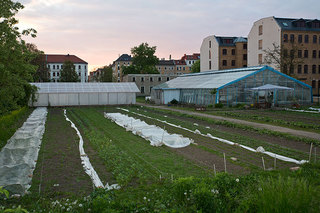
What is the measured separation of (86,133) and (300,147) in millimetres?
12065

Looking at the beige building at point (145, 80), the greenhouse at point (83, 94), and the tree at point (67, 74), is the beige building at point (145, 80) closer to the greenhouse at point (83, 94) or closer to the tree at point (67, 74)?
the greenhouse at point (83, 94)

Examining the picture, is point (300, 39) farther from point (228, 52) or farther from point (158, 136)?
point (158, 136)

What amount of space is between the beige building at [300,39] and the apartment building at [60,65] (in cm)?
8832

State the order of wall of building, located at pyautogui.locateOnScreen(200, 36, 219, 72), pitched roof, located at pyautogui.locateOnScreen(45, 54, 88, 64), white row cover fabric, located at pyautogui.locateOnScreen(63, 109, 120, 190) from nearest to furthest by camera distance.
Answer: white row cover fabric, located at pyautogui.locateOnScreen(63, 109, 120, 190) → wall of building, located at pyautogui.locateOnScreen(200, 36, 219, 72) → pitched roof, located at pyautogui.locateOnScreen(45, 54, 88, 64)

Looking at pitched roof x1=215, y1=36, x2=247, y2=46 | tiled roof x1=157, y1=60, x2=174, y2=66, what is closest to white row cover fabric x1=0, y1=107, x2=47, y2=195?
pitched roof x1=215, y1=36, x2=247, y2=46

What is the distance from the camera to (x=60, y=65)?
12506 cm

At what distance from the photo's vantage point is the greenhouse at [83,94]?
4116 cm

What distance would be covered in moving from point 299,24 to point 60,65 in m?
99.5

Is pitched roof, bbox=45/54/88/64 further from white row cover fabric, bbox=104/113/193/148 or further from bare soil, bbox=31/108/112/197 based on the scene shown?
bare soil, bbox=31/108/112/197

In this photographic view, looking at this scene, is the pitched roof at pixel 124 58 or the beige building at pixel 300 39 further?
the pitched roof at pixel 124 58

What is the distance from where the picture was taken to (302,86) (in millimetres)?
36688

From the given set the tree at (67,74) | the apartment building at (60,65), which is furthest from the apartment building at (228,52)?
the apartment building at (60,65)

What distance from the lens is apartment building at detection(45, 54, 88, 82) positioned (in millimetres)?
124125

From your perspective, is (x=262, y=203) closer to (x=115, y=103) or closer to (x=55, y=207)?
(x=55, y=207)
